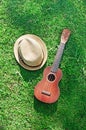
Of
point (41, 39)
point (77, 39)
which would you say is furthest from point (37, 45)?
point (77, 39)

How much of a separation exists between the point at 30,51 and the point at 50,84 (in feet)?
1.41

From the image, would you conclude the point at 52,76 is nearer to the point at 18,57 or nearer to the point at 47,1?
the point at 18,57

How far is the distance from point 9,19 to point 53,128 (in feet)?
4.53

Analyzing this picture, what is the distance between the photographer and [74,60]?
5.17 meters

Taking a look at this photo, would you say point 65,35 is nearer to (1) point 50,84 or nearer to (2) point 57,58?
(2) point 57,58

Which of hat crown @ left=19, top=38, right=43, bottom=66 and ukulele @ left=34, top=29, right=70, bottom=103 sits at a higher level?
hat crown @ left=19, top=38, right=43, bottom=66

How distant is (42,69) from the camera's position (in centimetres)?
504

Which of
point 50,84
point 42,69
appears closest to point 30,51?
point 42,69

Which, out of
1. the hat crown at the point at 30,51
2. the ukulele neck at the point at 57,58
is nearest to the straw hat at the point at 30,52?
the hat crown at the point at 30,51

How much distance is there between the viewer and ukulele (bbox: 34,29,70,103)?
4832 millimetres

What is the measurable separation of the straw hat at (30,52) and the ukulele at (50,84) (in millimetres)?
143

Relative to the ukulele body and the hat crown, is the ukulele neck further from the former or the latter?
the hat crown

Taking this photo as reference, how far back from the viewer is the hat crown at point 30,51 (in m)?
4.84

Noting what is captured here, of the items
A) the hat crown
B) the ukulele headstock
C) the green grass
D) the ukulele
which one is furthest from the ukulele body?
the ukulele headstock
